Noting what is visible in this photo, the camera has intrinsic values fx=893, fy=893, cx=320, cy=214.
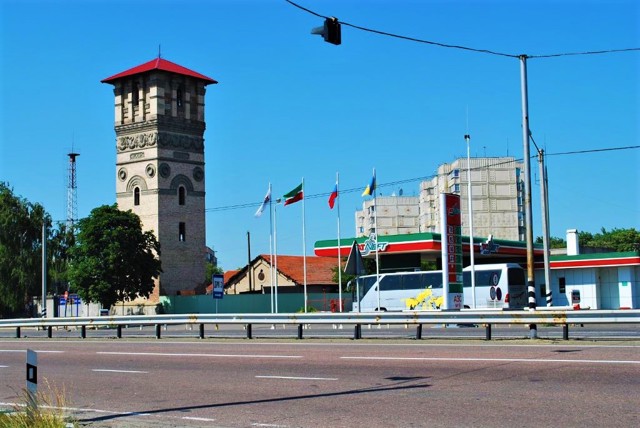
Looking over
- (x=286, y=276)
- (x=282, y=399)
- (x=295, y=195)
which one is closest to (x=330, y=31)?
(x=282, y=399)

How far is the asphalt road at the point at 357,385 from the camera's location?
1089 cm

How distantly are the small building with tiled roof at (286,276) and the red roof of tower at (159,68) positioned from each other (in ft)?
56.1

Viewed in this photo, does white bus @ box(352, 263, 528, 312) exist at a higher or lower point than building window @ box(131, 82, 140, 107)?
lower

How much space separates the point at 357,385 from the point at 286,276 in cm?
6526

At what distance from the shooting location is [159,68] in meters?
72.5

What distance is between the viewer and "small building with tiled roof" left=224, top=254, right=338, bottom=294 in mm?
79312

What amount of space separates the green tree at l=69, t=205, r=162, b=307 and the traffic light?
47576 millimetres

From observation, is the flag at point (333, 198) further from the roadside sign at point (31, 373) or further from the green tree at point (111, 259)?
the roadside sign at point (31, 373)

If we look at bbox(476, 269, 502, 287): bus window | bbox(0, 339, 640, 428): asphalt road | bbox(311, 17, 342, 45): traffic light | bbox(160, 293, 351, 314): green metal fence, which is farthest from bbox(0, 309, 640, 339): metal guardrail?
bbox(160, 293, 351, 314): green metal fence

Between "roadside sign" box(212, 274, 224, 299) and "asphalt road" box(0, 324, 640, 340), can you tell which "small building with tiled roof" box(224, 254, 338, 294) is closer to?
"asphalt road" box(0, 324, 640, 340)

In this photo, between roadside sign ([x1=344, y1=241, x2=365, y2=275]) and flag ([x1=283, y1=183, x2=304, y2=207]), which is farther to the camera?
flag ([x1=283, y1=183, x2=304, y2=207])

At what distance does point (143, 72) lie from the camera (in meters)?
73.4

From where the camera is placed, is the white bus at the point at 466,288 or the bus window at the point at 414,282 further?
the bus window at the point at 414,282

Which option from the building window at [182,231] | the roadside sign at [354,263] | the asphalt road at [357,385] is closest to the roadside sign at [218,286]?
the roadside sign at [354,263]
